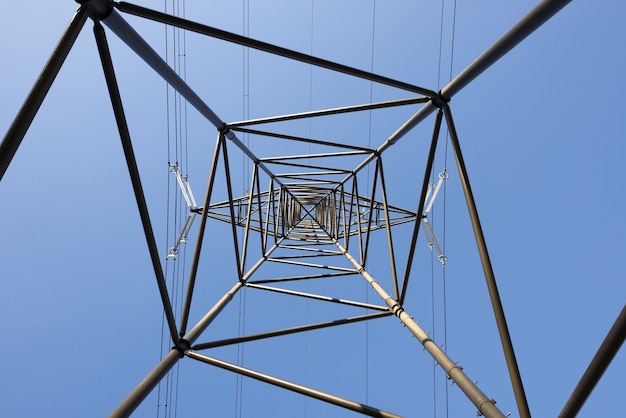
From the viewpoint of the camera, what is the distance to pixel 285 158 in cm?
1156

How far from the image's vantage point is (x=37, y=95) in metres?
2.80

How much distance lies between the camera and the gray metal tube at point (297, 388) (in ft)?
15.5

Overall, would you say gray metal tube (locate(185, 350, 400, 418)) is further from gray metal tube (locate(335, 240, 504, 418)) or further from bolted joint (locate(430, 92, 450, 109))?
bolted joint (locate(430, 92, 450, 109))

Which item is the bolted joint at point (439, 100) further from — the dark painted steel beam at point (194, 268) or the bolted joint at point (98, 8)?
the bolted joint at point (98, 8)

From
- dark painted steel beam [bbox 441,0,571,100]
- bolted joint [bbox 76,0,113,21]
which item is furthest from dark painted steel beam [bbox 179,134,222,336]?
dark painted steel beam [bbox 441,0,571,100]

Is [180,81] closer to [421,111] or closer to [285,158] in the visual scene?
[421,111]

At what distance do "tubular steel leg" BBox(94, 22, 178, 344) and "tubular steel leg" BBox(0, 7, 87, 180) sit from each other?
29cm

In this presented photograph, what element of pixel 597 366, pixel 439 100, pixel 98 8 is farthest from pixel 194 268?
pixel 597 366

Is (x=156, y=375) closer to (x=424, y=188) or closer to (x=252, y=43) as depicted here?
(x=252, y=43)

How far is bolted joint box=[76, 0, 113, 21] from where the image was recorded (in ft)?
11.3

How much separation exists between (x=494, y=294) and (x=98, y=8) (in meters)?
4.96

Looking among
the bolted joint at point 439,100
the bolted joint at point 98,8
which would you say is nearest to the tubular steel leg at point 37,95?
the bolted joint at point 98,8

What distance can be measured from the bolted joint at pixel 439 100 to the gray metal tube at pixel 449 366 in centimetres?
344

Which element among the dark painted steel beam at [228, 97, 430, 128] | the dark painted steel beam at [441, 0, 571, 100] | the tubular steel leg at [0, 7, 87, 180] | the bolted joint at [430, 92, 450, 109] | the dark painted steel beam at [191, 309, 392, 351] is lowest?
the dark painted steel beam at [191, 309, 392, 351]
